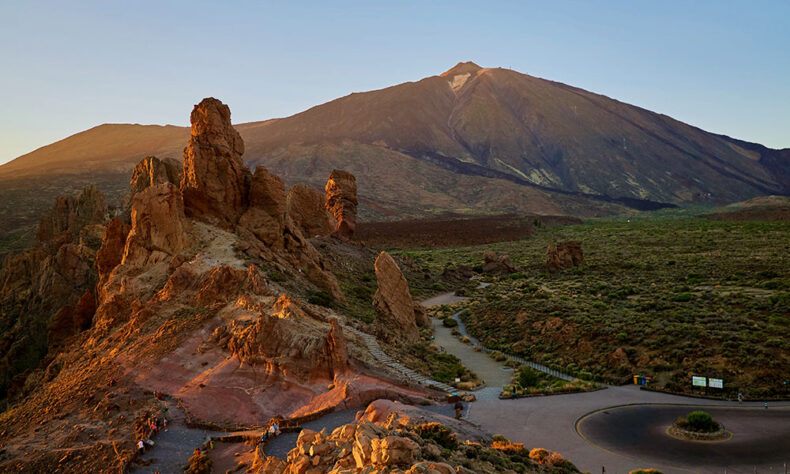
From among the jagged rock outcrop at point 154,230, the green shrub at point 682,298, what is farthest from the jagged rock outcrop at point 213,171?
the green shrub at point 682,298

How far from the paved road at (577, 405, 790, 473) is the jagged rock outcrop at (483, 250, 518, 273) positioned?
2019 inches

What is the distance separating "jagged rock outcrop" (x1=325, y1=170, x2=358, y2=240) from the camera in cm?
7843

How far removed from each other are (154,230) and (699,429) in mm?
32569

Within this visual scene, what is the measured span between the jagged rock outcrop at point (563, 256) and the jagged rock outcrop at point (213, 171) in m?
45.7

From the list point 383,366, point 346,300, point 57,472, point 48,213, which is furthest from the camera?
point 48,213

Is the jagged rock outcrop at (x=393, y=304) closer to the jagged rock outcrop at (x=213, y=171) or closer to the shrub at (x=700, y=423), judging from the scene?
the jagged rock outcrop at (x=213, y=171)

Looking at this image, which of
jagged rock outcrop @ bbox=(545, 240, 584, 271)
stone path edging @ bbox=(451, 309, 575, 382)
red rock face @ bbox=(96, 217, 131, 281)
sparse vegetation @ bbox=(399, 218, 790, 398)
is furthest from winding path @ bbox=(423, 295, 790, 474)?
jagged rock outcrop @ bbox=(545, 240, 584, 271)

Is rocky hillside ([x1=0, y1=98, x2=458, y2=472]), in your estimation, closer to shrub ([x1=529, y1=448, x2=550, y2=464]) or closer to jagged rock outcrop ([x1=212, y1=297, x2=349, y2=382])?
jagged rock outcrop ([x1=212, y1=297, x2=349, y2=382])

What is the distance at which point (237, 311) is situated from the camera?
90.9 feet

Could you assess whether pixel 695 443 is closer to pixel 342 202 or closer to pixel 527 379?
pixel 527 379

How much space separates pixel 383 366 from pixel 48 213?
5270 centimetres

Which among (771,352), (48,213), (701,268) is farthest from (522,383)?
(48,213)

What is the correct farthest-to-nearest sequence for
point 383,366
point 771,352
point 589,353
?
point 589,353 → point 771,352 → point 383,366

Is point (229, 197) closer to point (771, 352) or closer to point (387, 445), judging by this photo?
point (387, 445)
